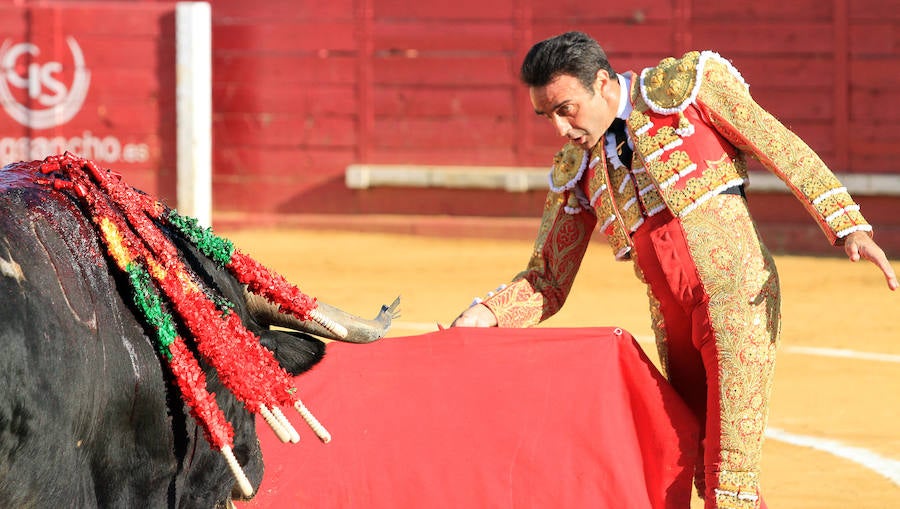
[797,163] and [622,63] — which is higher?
[622,63]

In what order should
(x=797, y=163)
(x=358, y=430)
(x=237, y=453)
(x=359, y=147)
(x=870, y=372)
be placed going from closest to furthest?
(x=237, y=453)
(x=797, y=163)
(x=358, y=430)
(x=870, y=372)
(x=359, y=147)

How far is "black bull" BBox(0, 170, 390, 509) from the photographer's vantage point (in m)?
1.77

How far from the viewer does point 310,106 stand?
10.5 meters

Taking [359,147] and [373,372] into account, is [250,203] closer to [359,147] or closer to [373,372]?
[359,147]

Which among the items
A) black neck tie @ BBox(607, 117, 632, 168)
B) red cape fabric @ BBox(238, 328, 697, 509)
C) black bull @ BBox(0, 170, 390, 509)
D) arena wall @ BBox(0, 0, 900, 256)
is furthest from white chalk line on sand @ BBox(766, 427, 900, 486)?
arena wall @ BBox(0, 0, 900, 256)

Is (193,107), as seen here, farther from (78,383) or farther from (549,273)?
(78,383)

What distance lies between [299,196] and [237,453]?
8323mm

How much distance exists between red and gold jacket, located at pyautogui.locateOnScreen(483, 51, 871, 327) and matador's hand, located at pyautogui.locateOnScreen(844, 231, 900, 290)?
0.06 feet

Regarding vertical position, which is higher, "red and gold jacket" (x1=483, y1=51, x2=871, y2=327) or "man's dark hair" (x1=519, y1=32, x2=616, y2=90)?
"man's dark hair" (x1=519, y1=32, x2=616, y2=90)

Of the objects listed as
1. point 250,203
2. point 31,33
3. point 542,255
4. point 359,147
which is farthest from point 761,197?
point 542,255

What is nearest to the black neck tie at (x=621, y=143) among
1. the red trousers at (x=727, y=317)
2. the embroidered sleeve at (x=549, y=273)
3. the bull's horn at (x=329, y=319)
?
the red trousers at (x=727, y=317)

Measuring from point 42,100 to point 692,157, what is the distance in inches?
332

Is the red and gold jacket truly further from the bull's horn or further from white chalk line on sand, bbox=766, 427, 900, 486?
white chalk line on sand, bbox=766, 427, 900, 486

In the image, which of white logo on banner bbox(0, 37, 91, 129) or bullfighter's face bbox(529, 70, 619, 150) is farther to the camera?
white logo on banner bbox(0, 37, 91, 129)
